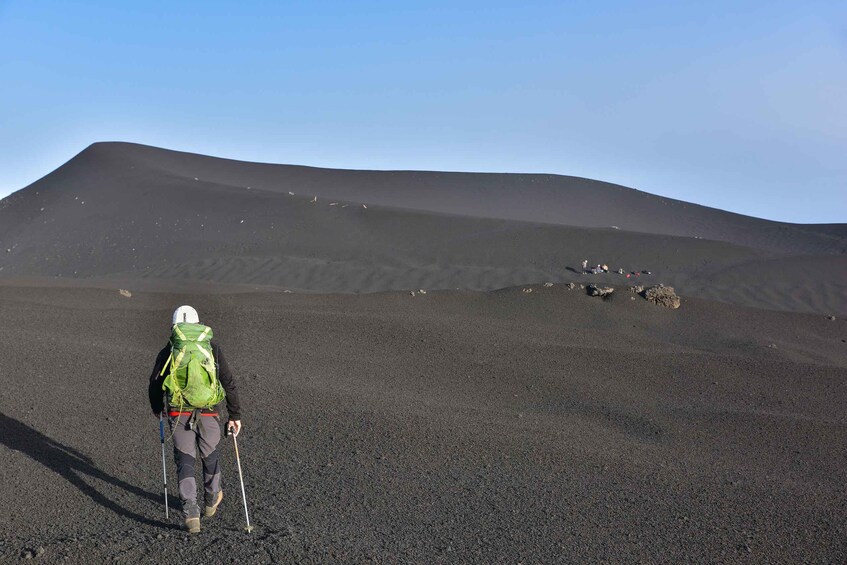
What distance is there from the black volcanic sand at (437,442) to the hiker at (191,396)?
0.32 meters

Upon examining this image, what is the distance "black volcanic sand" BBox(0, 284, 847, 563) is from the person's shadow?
0.03 meters

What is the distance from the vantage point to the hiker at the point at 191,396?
261 inches

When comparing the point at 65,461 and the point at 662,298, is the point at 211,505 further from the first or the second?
the point at 662,298

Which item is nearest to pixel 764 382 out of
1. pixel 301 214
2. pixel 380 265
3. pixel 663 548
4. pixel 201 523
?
pixel 663 548

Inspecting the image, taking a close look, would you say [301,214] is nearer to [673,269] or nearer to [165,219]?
[165,219]

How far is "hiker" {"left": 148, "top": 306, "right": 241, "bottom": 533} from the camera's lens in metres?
6.64

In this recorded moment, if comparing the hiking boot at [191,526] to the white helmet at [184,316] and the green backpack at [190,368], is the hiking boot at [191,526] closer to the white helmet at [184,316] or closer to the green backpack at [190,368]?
the green backpack at [190,368]

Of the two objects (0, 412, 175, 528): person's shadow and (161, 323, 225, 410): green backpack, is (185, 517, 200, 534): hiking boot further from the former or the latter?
(161, 323, 225, 410): green backpack

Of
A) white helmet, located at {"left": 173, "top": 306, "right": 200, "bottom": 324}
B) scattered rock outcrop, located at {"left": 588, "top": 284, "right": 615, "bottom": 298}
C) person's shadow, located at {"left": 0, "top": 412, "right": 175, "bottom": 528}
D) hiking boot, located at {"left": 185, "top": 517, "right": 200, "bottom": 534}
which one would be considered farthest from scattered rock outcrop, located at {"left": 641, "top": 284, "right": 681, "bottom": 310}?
hiking boot, located at {"left": 185, "top": 517, "right": 200, "bottom": 534}

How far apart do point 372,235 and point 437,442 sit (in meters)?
33.6

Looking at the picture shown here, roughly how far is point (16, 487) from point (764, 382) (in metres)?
11.4

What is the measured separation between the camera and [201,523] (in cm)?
687

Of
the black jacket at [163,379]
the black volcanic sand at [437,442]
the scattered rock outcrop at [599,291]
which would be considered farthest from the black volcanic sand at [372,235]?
the black jacket at [163,379]

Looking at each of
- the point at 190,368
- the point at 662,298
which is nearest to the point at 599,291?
the point at 662,298
